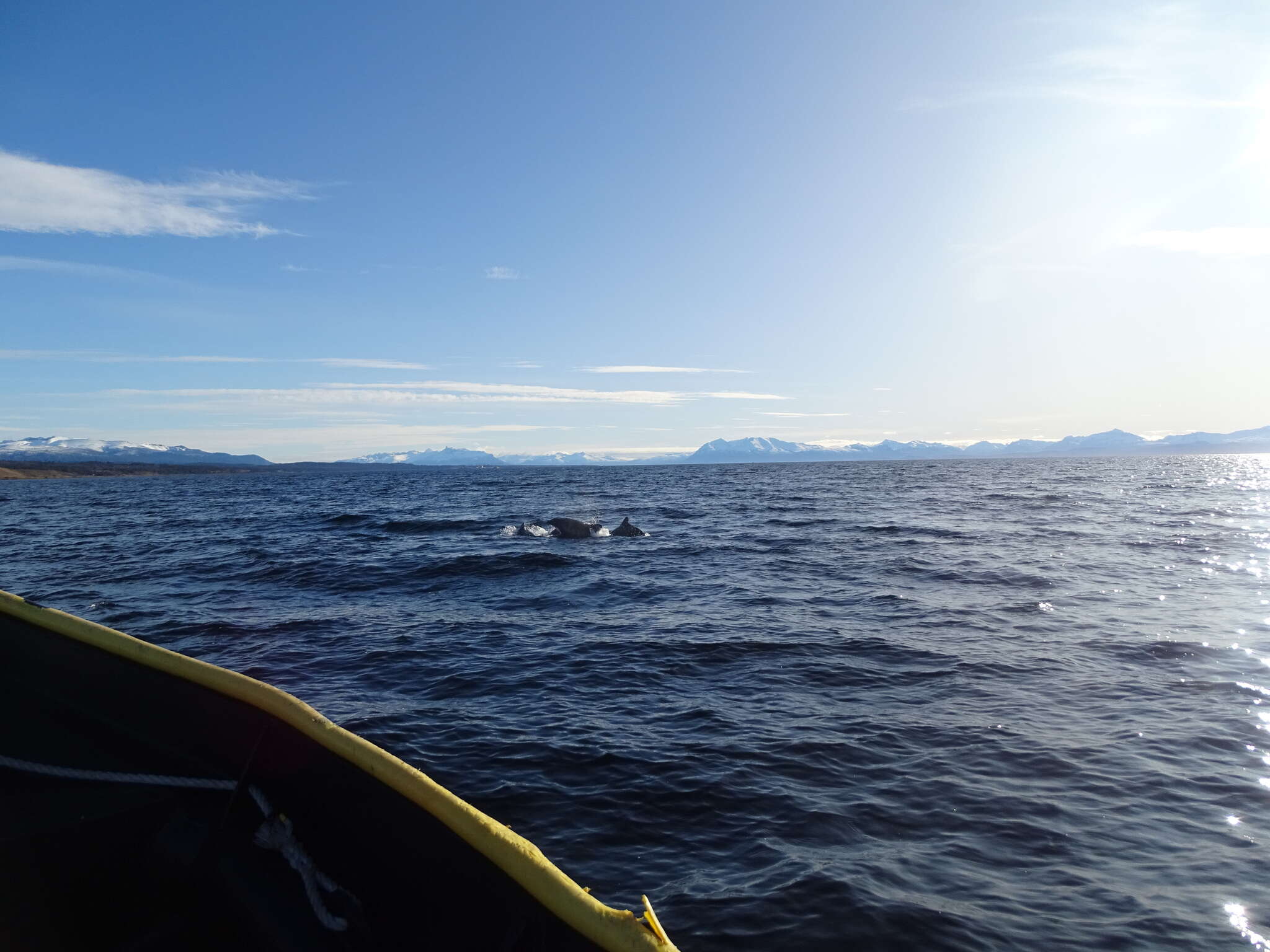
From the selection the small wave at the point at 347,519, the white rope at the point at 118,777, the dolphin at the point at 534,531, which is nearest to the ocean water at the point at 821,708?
the white rope at the point at 118,777

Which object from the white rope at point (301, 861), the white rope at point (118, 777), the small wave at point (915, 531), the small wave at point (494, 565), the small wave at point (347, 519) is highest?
the white rope at point (118, 777)

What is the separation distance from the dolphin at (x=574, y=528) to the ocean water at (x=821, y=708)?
6040mm

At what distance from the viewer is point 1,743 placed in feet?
17.8

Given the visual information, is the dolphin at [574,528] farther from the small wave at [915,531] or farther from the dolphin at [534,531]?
the small wave at [915,531]

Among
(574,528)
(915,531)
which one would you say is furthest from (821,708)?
(915,531)

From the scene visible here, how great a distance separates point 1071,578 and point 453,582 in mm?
17627

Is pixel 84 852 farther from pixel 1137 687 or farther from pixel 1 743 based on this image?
pixel 1137 687

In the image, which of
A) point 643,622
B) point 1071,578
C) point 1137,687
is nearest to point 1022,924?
point 1137,687

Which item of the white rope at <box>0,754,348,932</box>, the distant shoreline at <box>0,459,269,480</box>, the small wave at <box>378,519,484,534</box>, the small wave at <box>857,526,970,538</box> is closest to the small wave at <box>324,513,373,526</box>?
the small wave at <box>378,519,484,534</box>

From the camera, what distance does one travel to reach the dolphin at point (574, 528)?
3203cm

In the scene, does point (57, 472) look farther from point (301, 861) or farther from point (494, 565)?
point (301, 861)

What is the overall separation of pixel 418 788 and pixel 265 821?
1715 mm

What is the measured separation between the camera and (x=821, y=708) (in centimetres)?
959

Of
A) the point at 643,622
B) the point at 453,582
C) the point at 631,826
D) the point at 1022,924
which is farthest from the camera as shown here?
the point at 453,582
